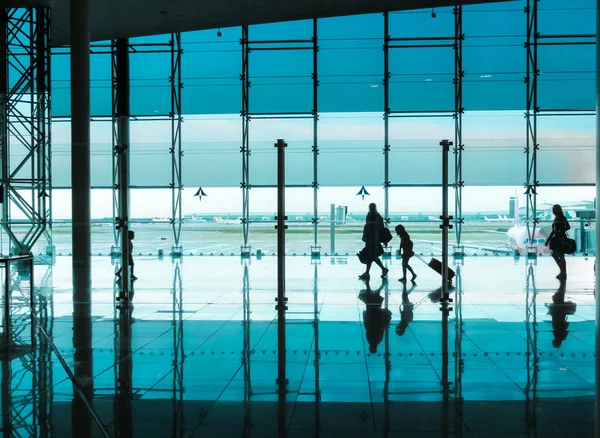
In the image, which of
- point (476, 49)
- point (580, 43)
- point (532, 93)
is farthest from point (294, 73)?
point (580, 43)

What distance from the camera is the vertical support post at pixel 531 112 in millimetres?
14461

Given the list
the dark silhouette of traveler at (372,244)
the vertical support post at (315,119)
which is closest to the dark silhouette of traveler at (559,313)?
the dark silhouette of traveler at (372,244)

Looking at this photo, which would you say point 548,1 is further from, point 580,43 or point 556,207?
point 556,207

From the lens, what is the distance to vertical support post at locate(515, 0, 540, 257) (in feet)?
47.4

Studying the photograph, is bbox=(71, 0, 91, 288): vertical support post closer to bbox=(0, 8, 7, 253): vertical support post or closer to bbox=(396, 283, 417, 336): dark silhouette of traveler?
bbox=(0, 8, 7, 253): vertical support post

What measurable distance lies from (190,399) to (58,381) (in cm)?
98

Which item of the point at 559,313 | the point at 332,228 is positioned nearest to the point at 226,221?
the point at 332,228

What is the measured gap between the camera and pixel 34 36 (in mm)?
13109

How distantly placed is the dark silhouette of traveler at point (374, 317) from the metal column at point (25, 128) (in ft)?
27.2

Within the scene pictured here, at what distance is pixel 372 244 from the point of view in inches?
404

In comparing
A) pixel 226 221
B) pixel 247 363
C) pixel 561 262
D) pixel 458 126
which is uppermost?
pixel 458 126

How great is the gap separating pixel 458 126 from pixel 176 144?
6751 mm

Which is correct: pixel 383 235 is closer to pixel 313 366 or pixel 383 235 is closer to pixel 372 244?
pixel 372 244

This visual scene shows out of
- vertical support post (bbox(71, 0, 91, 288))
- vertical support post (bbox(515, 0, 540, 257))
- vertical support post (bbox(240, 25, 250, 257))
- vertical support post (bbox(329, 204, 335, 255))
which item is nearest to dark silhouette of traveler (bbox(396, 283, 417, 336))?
vertical support post (bbox(329, 204, 335, 255))
